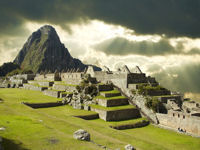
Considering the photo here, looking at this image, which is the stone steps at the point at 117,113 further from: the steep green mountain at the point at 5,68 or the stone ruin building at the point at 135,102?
the steep green mountain at the point at 5,68

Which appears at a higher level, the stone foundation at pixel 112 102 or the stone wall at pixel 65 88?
the stone wall at pixel 65 88

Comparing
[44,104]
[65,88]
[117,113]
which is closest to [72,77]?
Answer: [65,88]

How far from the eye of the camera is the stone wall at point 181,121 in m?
28.2

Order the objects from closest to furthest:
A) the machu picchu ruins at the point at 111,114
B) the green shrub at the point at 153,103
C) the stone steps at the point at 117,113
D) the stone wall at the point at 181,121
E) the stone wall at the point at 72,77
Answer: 1. the machu picchu ruins at the point at 111,114
2. the stone wall at the point at 181,121
3. the stone steps at the point at 117,113
4. the green shrub at the point at 153,103
5. the stone wall at the point at 72,77

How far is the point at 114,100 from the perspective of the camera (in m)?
36.2

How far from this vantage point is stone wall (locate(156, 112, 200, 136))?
2818cm

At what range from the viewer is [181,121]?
30234mm

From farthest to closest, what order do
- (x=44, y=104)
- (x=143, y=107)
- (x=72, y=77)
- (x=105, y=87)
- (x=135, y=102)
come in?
1. (x=72, y=77)
2. (x=105, y=87)
3. (x=135, y=102)
4. (x=44, y=104)
5. (x=143, y=107)

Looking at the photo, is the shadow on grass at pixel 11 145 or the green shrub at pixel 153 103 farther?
the green shrub at pixel 153 103

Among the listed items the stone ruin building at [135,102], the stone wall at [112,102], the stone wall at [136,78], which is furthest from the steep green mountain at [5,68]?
the stone wall at [112,102]

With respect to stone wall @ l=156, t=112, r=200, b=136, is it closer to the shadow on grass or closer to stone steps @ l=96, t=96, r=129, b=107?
stone steps @ l=96, t=96, r=129, b=107

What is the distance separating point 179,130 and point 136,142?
12221 millimetres

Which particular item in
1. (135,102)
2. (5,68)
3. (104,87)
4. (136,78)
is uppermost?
(5,68)

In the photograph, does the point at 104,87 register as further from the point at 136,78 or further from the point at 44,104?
the point at 44,104
